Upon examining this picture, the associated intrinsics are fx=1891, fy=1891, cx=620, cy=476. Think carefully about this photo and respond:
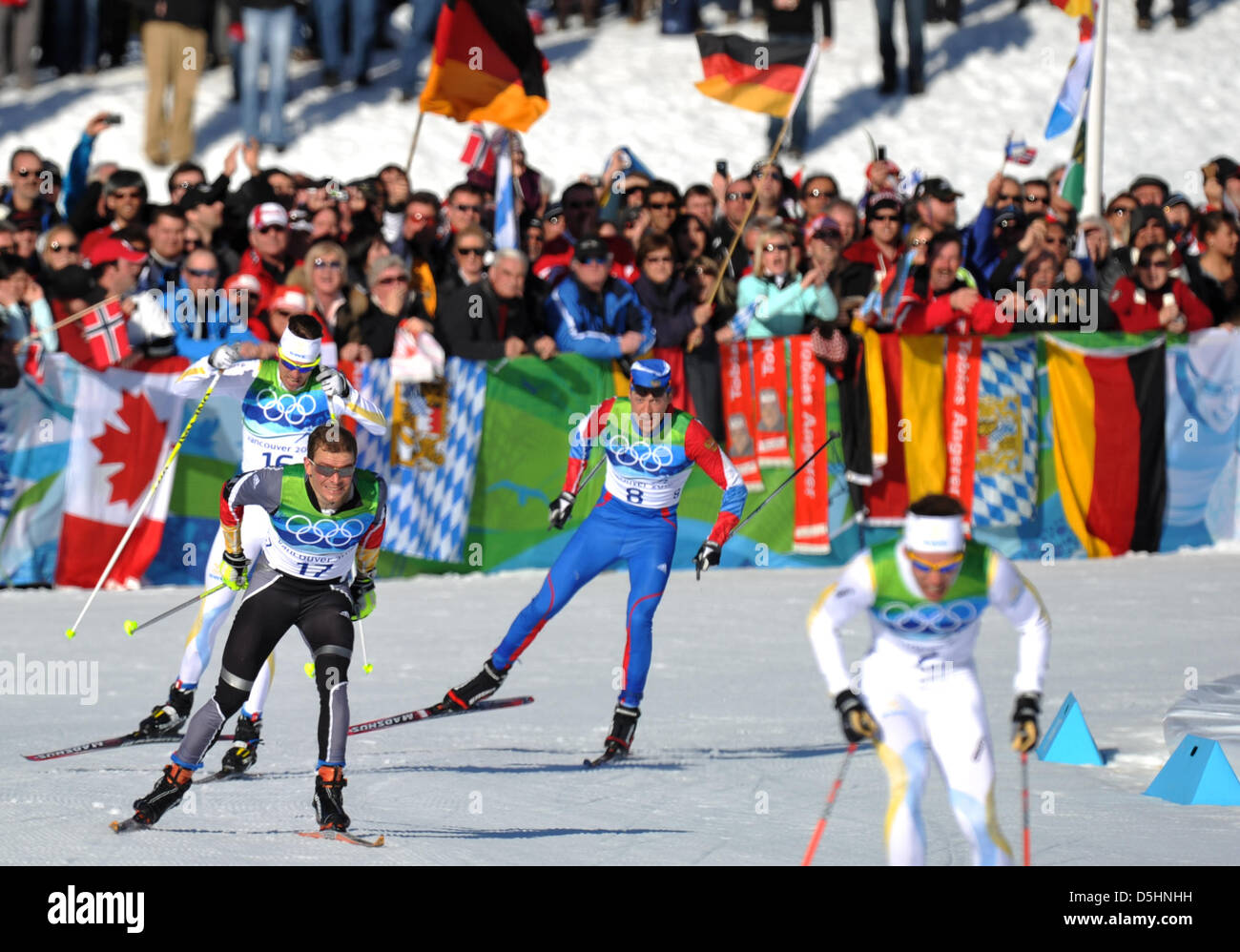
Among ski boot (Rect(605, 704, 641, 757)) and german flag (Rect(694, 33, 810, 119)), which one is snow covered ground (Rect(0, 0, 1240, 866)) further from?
german flag (Rect(694, 33, 810, 119))

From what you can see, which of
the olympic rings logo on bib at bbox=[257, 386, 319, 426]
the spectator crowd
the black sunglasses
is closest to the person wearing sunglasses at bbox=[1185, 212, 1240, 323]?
the spectator crowd

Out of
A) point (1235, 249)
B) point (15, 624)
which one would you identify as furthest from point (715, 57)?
point (15, 624)

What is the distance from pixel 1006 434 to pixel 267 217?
18.7ft

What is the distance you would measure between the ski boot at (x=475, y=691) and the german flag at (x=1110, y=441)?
6352mm

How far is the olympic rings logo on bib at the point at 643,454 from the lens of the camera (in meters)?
9.66

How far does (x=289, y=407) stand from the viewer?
9.14 m

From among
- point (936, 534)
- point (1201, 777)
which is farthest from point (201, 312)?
point (936, 534)

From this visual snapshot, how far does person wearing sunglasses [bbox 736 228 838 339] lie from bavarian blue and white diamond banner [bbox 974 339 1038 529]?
1.40 meters

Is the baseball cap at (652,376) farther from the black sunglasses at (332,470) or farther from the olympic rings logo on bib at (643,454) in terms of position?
the black sunglasses at (332,470)

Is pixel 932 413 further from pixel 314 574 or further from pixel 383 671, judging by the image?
pixel 314 574

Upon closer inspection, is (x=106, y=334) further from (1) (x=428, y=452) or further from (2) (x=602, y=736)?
(2) (x=602, y=736)

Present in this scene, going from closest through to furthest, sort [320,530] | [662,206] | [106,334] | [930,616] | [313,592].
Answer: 1. [930,616]
2. [320,530]
3. [313,592]
4. [106,334]
5. [662,206]

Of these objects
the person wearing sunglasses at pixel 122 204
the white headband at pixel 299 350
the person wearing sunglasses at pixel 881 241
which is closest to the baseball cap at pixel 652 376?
the white headband at pixel 299 350

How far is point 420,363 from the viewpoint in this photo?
1305 centimetres
